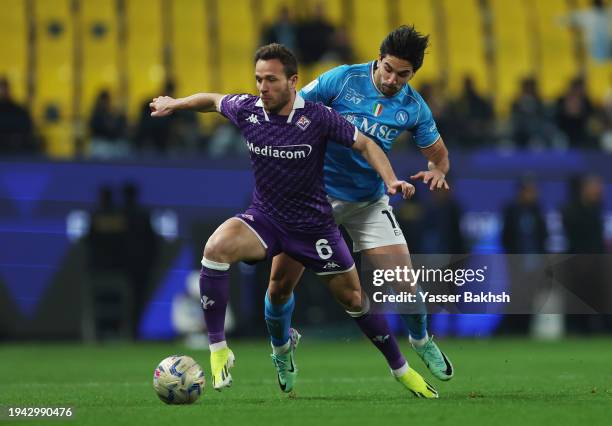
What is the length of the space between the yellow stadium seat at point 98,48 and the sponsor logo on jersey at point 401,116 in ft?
37.0

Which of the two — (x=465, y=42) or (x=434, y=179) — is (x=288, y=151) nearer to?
(x=434, y=179)

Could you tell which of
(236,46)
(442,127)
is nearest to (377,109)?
(442,127)

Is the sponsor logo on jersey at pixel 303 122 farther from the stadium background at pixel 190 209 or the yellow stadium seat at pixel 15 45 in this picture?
the yellow stadium seat at pixel 15 45

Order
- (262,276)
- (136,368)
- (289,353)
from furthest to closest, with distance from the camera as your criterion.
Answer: (262,276) < (136,368) < (289,353)

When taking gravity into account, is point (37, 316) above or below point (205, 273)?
below

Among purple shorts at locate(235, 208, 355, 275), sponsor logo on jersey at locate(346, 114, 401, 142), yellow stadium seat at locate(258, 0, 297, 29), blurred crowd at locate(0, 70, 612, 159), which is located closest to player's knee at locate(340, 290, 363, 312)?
purple shorts at locate(235, 208, 355, 275)

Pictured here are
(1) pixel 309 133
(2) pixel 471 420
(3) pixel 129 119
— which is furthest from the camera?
(3) pixel 129 119

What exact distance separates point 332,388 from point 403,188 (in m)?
2.30

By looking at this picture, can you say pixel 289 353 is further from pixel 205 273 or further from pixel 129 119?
pixel 129 119

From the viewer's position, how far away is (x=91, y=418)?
712 centimetres

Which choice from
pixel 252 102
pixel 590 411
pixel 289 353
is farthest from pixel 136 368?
pixel 590 411

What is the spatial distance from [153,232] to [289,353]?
8.14 metres

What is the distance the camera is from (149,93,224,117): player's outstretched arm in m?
8.45

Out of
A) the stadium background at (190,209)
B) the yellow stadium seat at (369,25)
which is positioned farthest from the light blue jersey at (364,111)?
the yellow stadium seat at (369,25)
